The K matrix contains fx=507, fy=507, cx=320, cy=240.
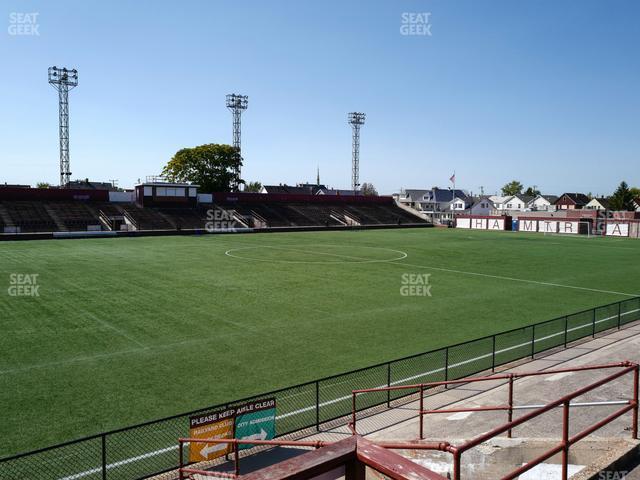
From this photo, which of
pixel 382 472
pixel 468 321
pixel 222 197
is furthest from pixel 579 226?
pixel 382 472

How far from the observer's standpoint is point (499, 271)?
37.4 meters

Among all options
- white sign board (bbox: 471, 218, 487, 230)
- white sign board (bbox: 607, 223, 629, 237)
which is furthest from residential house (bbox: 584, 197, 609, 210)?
white sign board (bbox: 607, 223, 629, 237)

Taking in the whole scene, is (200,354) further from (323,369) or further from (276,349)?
(323,369)

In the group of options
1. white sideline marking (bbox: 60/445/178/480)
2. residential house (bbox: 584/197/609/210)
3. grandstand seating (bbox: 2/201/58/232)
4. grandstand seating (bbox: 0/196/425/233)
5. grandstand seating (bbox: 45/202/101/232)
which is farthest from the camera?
residential house (bbox: 584/197/609/210)

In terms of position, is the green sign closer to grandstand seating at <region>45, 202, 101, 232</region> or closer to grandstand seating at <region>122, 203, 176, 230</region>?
grandstand seating at <region>45, 202, 101, 232</region>

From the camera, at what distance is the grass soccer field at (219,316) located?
45.8ft

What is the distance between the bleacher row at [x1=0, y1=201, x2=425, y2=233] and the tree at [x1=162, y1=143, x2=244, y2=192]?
23.7 m

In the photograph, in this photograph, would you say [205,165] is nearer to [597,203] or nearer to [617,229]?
[617,229]

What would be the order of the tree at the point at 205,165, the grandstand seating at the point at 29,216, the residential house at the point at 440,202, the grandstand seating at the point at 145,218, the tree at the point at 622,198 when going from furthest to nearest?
the residential house at the point at 440,202 < the tree at the point at 622,198 < the tree at the point at 205,165 < the grandstand seating at the point at 145,218 < the grandstand seating at the point at 29,216

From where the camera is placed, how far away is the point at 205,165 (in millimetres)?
104875

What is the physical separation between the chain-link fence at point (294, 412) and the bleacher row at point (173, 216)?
54852mm

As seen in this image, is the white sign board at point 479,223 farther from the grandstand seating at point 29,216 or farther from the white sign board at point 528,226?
the grandstand seating at point 29,216

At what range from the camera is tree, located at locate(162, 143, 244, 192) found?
104 m

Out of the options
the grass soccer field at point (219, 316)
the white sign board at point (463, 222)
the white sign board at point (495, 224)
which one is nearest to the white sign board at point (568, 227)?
the white sign board at point (495, 224)
